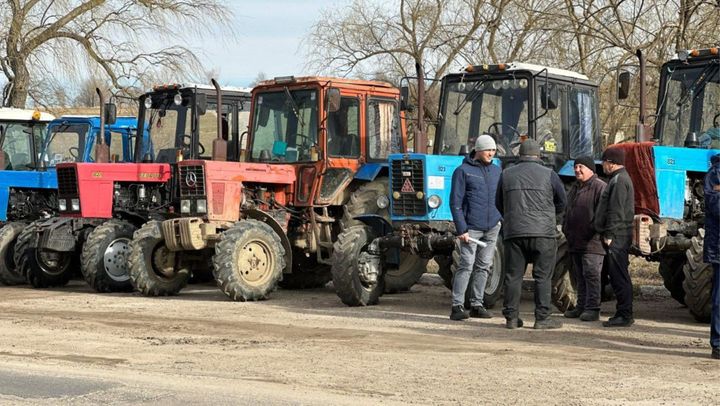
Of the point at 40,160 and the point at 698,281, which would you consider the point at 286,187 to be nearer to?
the point at 40,160

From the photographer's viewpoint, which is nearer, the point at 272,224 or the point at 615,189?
the point at 615,189

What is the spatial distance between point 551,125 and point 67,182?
7.15 meters

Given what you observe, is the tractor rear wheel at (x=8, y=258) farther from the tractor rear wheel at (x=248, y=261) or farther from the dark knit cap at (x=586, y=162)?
the dark knit cap at (x=586, y=162)

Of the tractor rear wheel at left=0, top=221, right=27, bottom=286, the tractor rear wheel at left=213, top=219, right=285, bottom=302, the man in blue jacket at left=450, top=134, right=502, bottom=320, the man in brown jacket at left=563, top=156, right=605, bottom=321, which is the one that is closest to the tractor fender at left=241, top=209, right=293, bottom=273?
the tractor rear wheel at left=213, top=219, right=285, bottom=302

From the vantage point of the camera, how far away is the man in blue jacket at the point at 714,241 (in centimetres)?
1004

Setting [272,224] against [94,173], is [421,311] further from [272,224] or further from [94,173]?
[94,173]

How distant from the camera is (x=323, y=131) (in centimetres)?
1623

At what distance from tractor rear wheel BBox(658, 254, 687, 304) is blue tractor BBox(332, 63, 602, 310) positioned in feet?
5.17

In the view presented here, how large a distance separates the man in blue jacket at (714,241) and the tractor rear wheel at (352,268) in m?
5.16

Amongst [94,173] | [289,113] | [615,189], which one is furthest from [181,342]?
[94,173]

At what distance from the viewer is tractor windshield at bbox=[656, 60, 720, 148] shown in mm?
14195

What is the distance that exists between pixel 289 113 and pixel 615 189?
558 cm

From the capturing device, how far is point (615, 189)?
40.7 feet

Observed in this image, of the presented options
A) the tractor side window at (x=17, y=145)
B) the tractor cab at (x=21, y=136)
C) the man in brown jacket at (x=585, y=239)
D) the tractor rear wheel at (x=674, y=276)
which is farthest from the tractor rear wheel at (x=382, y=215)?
the tractor side window at (x=17, y=145)
